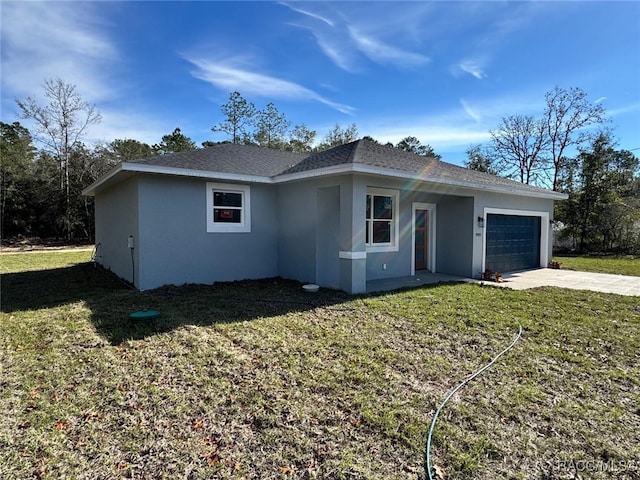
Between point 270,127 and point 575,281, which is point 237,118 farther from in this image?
point 575,281

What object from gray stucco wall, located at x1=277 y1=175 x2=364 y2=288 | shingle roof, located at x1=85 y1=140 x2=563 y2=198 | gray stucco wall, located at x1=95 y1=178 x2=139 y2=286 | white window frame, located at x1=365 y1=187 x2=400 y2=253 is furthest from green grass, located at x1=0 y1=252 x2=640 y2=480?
white window frame, located at x1=365 y1=187 x2=400 y2=253

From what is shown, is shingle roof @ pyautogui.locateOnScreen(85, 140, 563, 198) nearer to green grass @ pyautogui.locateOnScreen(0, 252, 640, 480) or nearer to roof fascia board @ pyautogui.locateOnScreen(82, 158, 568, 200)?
roof fascia board @ pyautogui.locateOnScreen(82, 158, 568, 200)

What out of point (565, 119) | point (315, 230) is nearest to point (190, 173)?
point (315, 230)

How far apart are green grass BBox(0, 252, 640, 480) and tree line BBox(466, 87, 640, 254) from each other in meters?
16.7

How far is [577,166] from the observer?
853 inches

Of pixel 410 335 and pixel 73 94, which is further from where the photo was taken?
pixel 73 94

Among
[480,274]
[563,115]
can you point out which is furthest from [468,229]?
[563,115]

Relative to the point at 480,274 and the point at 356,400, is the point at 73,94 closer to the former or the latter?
the point at 480,274

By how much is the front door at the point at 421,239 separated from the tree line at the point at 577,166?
14309 millimetres

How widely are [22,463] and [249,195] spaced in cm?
730

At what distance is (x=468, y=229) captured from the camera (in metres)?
10.4

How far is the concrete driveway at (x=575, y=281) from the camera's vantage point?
8665mm

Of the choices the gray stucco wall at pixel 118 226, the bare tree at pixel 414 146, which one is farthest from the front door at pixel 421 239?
the bare tree at pixel 414 146

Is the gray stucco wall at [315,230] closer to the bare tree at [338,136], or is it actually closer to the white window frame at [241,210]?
the white window frame at [241,210]
